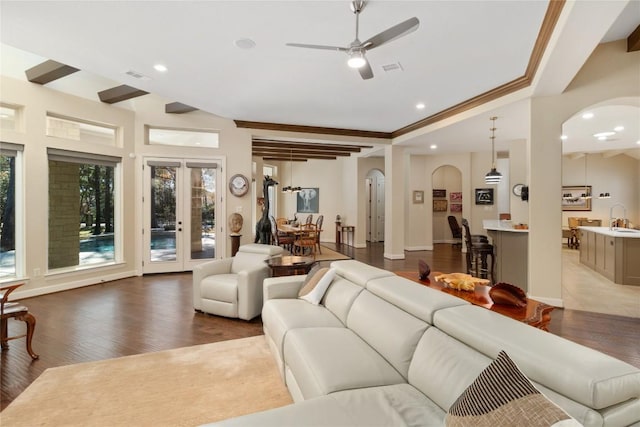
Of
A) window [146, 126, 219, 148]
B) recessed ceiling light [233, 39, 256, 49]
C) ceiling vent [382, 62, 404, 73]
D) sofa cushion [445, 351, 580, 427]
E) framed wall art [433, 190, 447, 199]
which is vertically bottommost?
sofa cushion [445, 351, 580, 427]

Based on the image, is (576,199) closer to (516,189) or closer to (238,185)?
(516,189)

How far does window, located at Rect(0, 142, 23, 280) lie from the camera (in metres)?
4.47

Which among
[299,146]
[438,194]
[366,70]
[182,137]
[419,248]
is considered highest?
[299,146]

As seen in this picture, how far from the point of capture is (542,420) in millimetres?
858

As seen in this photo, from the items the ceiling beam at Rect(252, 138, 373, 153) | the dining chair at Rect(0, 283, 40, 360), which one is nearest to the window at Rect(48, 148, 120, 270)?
the dining chair at Rect(0, 283, 40, 360)

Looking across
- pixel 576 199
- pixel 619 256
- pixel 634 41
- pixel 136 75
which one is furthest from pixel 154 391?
pixel 576 199

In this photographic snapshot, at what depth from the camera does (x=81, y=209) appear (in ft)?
17.8

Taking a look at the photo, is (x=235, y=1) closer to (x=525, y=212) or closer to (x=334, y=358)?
(x=334, y=358)

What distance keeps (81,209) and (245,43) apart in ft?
14.2

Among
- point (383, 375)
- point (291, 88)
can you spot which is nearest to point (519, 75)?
point (291, 88)

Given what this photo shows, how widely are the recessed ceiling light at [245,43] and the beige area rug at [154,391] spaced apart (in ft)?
10.3

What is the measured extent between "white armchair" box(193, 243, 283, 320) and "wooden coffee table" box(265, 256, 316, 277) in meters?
0.14

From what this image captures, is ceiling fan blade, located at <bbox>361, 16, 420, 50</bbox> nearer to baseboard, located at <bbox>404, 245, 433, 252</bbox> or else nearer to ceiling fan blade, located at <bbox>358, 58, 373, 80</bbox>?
ceiling fan blade, located at <bbox>358, 58, 373, 80</bbox>

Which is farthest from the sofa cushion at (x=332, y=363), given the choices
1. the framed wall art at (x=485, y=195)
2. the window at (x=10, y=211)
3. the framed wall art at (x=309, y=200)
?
the framed wall art at (x=309, y=200)
